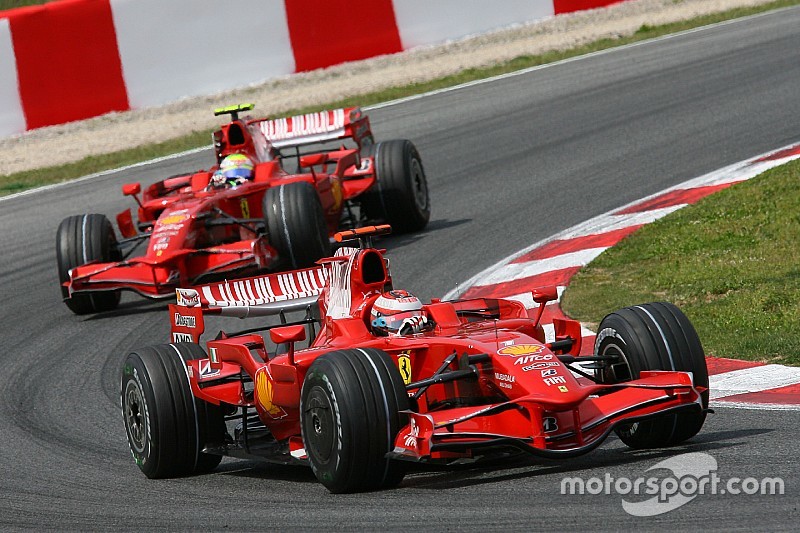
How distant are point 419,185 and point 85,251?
3.69 m

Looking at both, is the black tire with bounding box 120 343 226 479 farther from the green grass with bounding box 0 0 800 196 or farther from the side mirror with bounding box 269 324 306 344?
the green grass with bounding box 0 0 800 196

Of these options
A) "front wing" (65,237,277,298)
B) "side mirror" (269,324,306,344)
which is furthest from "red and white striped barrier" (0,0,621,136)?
"side mirror" (269,324,306,344)

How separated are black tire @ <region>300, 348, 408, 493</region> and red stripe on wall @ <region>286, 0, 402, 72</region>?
14734 mm

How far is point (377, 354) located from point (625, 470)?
123 cm

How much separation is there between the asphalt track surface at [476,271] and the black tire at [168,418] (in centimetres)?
17

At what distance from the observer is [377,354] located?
6.49 metres

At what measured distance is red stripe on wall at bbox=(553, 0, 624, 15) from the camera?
22694mm

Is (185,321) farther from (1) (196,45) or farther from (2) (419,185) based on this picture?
(1) (196,45)

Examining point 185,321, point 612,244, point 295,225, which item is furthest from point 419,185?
point 185,321

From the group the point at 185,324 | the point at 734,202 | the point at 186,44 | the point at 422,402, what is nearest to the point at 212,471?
the point at 185,324

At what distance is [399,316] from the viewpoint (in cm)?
721

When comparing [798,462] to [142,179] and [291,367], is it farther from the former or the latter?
[142,179]

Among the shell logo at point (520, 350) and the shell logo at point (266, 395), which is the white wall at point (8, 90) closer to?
the shell logo at point (266, 395)

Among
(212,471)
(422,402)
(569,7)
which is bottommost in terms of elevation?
(212,471)
